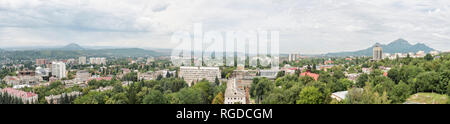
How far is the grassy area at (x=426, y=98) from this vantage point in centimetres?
875

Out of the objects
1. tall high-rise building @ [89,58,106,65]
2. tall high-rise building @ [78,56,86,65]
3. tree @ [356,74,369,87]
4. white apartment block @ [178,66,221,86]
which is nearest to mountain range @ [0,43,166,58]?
tall high-rise building @ [78,56,86,65]

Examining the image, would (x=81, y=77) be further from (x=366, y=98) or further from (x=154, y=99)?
(x=366, y=98)

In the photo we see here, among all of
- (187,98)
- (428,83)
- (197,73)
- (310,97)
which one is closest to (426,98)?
(428,83)

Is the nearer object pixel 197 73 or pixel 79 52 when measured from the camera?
pixel 197 73

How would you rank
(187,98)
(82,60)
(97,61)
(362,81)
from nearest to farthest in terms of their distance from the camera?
(187,98), (362,81), (82,60), (97,61)

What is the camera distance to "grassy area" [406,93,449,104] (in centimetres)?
875

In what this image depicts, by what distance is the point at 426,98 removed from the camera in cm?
909

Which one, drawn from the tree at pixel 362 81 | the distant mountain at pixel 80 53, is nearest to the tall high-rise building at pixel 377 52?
the tree at pixel 362 81

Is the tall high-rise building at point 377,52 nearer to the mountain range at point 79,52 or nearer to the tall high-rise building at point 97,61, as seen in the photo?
the mountain range at point 79,52

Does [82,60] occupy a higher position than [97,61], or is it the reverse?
[82,60]

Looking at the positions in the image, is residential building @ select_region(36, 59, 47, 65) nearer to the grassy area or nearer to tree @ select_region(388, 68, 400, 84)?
tree @ select_region(388, 68, 400, 84)

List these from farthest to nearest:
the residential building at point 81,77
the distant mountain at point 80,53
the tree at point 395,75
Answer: the distant mountain at point 80,53, the residential building at point 81,77, the tree at point 395,75
